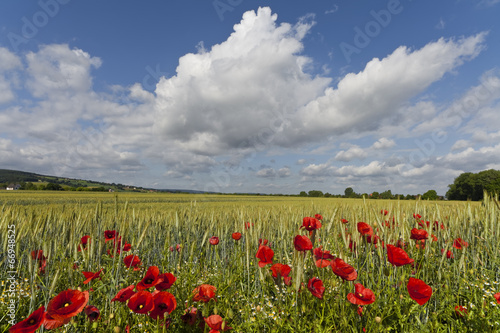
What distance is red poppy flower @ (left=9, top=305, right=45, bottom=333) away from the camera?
109 centimetres

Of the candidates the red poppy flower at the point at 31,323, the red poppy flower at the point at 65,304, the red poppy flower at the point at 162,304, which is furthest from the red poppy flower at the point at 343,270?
the red poppy flower at the point at 31,323

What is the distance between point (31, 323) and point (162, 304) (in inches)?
24.1

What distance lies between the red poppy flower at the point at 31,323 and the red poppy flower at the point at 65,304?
0.18 ft

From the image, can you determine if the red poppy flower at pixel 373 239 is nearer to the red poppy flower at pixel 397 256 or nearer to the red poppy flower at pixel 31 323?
the red poppy flower at pixel 397 256

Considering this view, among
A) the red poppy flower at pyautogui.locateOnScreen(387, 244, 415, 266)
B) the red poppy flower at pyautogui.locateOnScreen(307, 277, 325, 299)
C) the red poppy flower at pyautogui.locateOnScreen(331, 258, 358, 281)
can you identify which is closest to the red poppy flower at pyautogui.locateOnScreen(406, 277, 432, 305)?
the red poppy flower at pyautogui.locateOnScreen(387, 244, 415, 266)

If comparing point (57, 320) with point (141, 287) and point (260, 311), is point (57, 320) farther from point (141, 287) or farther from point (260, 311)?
Answer: point (260, 311)

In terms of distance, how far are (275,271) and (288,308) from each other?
0.43m

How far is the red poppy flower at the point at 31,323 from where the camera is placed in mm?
1089

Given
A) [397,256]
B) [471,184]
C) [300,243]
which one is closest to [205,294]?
[300,243]

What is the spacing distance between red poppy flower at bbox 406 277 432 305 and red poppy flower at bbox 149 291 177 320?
1.39 metres

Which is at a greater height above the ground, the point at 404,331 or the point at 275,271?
the point at 275,271

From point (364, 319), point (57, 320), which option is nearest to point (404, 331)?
point (364, 319)

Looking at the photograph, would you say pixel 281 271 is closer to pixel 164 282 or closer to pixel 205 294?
pixel 205 294

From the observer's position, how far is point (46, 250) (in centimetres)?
203
